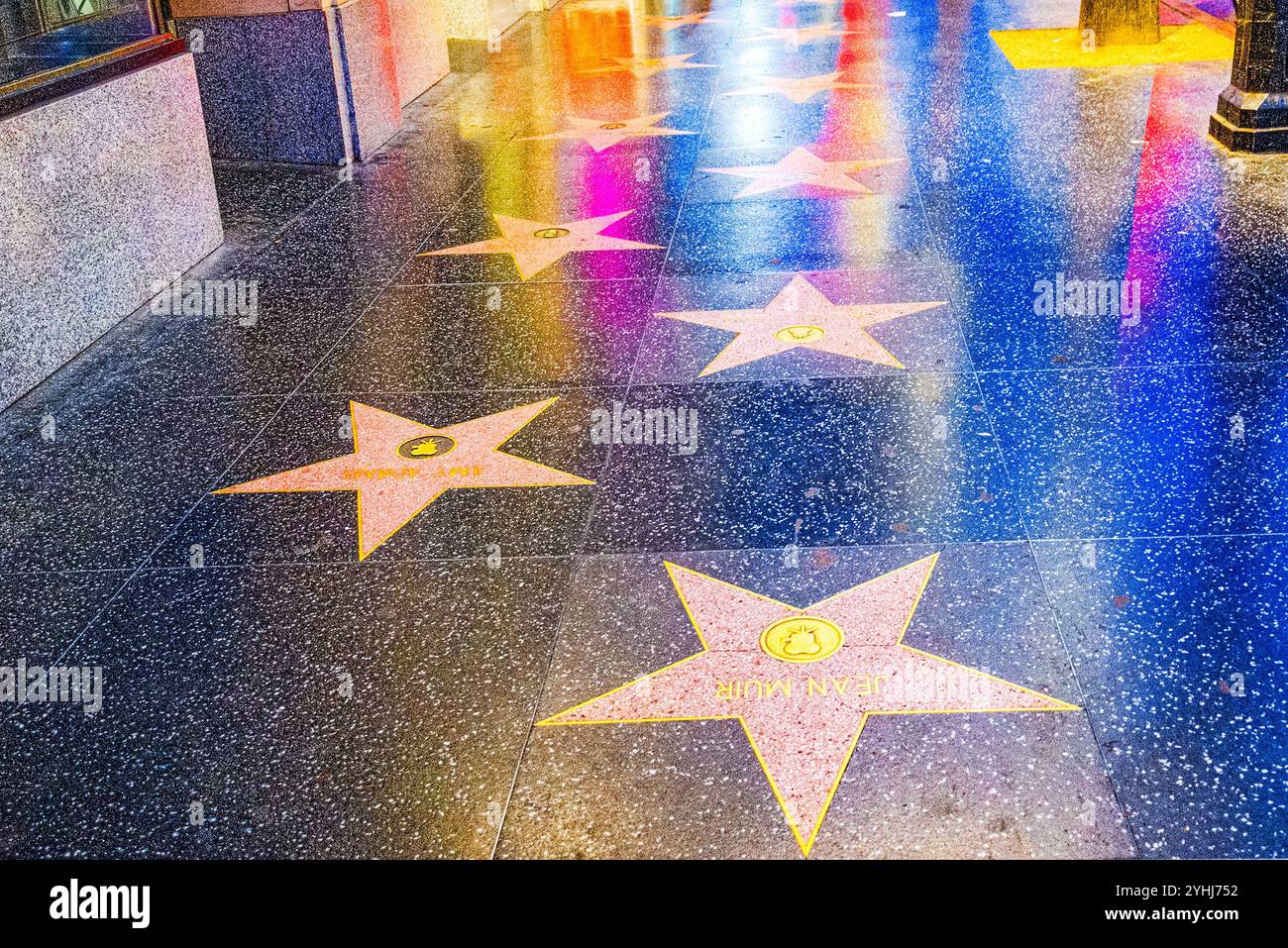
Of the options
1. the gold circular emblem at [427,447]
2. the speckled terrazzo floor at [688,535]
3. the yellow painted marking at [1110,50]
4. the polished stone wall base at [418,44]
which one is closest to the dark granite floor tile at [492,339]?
the speckled terrazzo floor at [688,535]

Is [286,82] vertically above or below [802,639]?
above

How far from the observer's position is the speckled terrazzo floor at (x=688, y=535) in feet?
7.88

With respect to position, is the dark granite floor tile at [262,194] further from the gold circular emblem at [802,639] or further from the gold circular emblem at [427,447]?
the gold circular emblem at [802,639]

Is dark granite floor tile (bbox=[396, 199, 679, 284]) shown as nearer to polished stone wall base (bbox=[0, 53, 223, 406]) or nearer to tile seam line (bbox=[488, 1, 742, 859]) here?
tile seam line (bbox=[488, 1, 742, 859])

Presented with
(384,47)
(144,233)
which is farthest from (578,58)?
(144,233)

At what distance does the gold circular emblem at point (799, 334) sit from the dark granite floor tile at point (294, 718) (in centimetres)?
170

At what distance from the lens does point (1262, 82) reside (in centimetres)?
636

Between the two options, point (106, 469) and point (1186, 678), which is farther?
point (106, 469)

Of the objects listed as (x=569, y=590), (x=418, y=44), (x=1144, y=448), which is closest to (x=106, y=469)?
(x=569, y=590)

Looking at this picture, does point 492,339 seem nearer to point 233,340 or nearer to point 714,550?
point 233,340

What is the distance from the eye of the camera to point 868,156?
272 inches

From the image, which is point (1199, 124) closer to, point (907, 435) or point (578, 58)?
point (907, 435)

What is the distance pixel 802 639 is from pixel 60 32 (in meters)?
4.04

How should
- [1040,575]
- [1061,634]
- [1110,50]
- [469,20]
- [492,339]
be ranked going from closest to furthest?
1. [1061,634]
2. [1040,575]
3. [492,339]
4. [1110,50]
5. [469,20]
